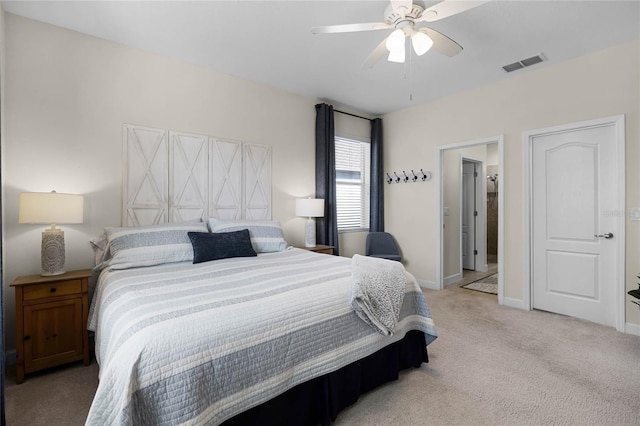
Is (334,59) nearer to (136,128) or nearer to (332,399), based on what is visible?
(136,128)

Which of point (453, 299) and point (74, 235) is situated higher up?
point (74, 235)

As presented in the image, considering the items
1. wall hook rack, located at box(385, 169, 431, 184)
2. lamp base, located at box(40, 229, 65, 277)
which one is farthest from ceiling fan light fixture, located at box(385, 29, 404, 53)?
lamp base, located at box(40, 229, 65, 277)

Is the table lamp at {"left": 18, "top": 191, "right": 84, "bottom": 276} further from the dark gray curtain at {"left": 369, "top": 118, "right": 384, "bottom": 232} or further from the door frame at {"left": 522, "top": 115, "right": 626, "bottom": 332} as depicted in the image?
the door frame at {"left": 522, "top": 115, "right": 626, "bottom": 332}

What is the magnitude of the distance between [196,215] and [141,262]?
0.94 metres

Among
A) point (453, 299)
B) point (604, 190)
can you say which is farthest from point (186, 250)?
point (604, 190)

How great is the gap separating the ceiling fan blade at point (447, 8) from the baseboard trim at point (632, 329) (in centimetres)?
316

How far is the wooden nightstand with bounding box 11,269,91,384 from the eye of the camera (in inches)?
83.3

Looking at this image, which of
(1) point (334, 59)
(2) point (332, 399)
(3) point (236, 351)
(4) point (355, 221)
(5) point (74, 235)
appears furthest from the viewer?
(4) point (355, 221)

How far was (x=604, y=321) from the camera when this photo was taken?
306 cm

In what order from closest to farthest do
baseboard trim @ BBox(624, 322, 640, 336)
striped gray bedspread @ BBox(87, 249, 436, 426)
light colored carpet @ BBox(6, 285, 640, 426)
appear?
striped gray bedspread @ BBox(87, 249, 436, 426) < light colored carpet @ BBox(6, 285, 640, 426) < baseboard trim @ BBox(624, 322, 640, 336)

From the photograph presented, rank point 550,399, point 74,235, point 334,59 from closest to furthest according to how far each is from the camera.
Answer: point 550,399
point 74,235
point 334,59

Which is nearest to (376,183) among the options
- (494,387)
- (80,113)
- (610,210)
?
(610,210)

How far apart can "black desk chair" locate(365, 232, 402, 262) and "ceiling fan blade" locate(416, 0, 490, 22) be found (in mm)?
3116

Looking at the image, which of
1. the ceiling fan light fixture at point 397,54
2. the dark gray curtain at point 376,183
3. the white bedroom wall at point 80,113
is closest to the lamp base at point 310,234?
the dark gray curtain at point 376,183
